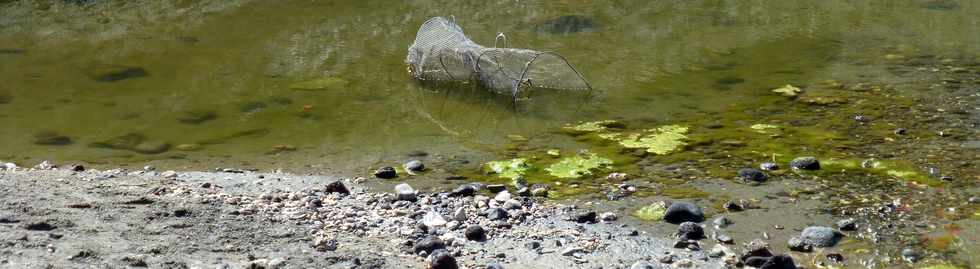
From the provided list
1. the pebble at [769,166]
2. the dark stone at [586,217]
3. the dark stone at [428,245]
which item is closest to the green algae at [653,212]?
the dark stone at [586,217]

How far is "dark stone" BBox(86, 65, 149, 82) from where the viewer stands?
11.9m

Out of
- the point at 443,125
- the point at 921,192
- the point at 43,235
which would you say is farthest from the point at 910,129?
the point at 43,235

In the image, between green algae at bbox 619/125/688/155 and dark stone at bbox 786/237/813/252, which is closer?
dark stone at bbox 786/237/813/252

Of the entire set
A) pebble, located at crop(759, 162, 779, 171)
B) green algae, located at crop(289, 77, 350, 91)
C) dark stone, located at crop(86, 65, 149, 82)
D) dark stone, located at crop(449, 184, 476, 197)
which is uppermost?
dark stone, located at crop(449, 184, 476, 197)

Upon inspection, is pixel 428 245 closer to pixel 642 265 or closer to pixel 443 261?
pixel 443 261

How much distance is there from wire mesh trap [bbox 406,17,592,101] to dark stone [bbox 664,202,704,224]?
13.4 feet

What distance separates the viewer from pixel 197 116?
33.4ft

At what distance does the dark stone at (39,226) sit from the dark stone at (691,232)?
3.42 m

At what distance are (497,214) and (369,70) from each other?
5733 mm

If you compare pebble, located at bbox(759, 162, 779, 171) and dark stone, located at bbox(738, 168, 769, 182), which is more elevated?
dark stone, located at bbox(738, 168, 769, 182)

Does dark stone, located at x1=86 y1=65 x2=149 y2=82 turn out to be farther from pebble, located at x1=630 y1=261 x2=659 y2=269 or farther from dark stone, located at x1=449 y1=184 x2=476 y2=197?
pebble, located at x1=630 y1=261 x2=659 y2=269

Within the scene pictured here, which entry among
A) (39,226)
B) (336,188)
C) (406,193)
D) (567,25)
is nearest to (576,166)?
(406,193)

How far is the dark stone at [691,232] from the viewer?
6.08m

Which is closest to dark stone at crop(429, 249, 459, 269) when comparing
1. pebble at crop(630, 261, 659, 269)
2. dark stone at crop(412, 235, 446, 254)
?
dark stone at crop(412, 235, 446, 254)
